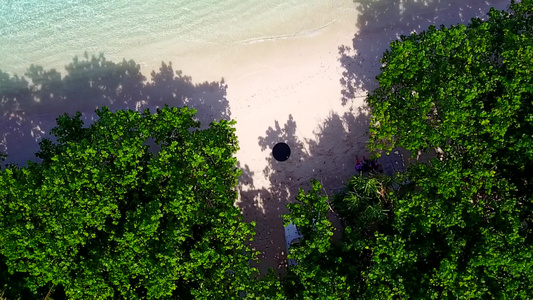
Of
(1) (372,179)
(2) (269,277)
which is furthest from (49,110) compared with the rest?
(1) (372,179)

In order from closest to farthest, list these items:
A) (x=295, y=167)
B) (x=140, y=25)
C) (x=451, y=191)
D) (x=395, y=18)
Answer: (x=451, y=191), (x=295, y=167), (x=395, y=18), (x=140, y=25)

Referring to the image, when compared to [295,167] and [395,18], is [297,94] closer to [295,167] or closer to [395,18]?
[295,167]

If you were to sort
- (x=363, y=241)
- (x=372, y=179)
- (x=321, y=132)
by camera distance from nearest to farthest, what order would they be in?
(x=363, y=241) → (x=372, y=179) → (x=321, y=132)

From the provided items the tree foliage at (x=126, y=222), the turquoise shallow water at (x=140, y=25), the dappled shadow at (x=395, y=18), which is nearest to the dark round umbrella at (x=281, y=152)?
the tree foliage at (x=126, y=222)

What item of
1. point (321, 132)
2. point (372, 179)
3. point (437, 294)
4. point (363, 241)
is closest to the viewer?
point (437, 294)

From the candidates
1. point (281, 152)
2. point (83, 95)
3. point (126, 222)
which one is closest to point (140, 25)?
point (83, 95)

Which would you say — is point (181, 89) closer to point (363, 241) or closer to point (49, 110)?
point (49, 110)

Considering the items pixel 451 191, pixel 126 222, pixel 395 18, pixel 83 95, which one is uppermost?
pixel 395 18
